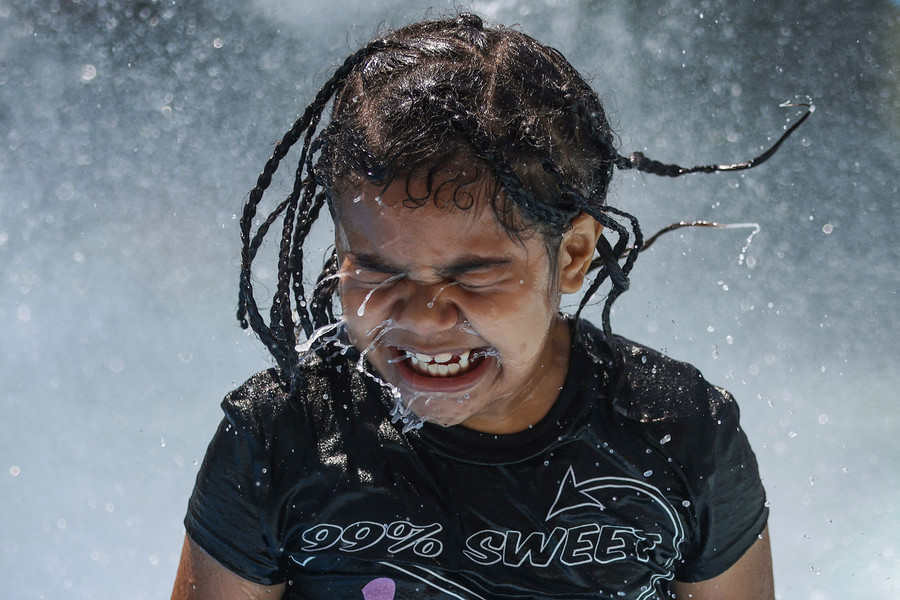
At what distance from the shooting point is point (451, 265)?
4.89 feet

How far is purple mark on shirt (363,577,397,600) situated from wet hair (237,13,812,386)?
38 cm

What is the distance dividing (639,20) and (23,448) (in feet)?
7.92

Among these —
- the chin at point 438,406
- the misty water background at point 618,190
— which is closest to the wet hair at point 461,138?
the chin at point 438,406

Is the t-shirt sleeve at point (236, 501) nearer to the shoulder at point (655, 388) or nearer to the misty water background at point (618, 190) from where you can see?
the shoulder at point (655, 388)

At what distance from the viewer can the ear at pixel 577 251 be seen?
5.51 ft

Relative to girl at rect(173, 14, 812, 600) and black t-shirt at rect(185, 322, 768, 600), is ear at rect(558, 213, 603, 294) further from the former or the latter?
black t-shirt at rect(185, 322, 768, 600)

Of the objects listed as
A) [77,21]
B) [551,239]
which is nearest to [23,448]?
[77,21]

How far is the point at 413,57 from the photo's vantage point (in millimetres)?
1622

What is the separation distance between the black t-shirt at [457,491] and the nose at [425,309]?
30cm

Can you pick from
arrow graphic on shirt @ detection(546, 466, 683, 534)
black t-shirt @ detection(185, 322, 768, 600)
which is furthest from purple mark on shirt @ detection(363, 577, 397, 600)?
arrow graphic on shirt @ detection(546, 466, 683, 534)

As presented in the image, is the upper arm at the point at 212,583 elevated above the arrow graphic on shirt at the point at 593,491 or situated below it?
below

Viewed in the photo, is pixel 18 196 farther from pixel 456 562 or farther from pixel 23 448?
pixel 456 562

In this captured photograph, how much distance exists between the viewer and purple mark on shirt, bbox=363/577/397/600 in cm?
177

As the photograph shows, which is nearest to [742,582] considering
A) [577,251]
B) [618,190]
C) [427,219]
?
[577,251]
